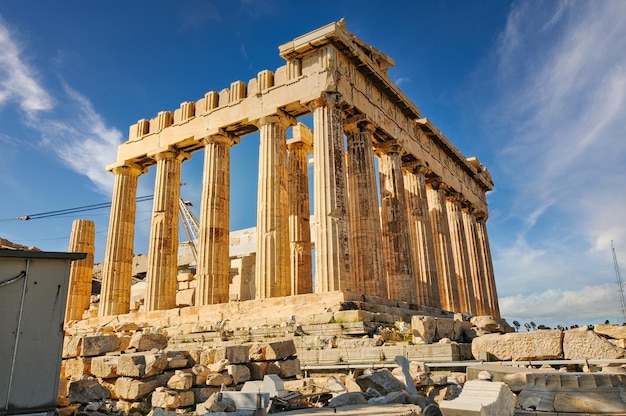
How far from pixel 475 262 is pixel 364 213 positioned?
15691 mm

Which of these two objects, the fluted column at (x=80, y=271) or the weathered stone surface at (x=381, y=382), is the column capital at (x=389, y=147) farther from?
the weathered stone surface at (x=381, y=382)

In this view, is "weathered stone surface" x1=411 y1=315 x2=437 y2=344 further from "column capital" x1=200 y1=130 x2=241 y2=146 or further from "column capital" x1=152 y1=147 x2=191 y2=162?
"column capital" x1=152 y1=147 x2=191 y2=162

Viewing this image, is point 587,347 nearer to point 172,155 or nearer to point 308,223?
point 308,223

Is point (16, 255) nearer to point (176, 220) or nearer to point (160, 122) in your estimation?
point (176, 220)

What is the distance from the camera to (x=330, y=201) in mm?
18594

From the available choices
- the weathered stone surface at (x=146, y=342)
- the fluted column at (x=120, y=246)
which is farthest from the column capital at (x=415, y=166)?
the weathered stone surface at (x=146, y=342)

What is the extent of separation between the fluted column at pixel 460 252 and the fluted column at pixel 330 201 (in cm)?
1302

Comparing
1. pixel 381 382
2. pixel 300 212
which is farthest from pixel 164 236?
pixel 381 382

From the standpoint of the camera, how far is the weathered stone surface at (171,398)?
7367mm

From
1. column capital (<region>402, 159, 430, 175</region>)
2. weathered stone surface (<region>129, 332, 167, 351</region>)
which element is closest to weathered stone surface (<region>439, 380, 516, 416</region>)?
weathered stone surface (<region>129, 332, 167, 351</region>)

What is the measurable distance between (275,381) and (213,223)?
51.1 ft

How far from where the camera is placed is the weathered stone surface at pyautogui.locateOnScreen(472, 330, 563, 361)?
9.91 m

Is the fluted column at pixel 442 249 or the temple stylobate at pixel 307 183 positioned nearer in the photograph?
the temple stylobate at pixel 307 183

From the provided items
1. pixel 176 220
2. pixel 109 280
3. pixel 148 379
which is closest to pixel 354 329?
pixel 148 379
